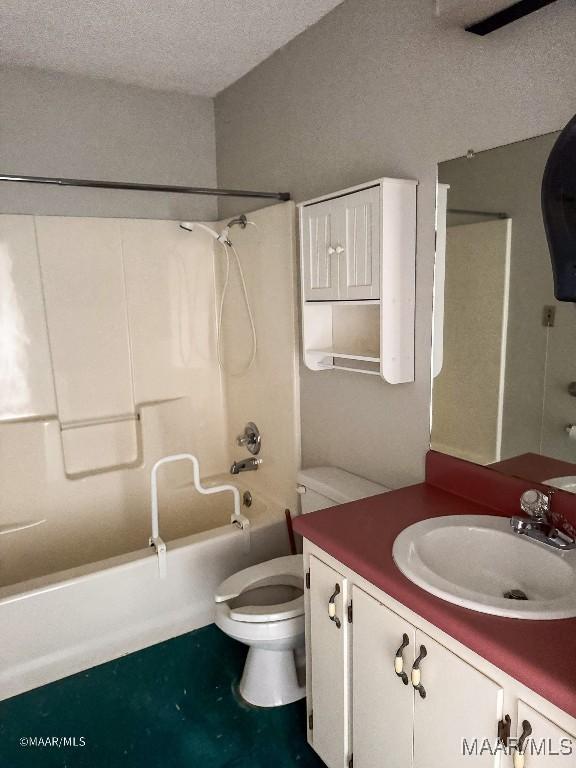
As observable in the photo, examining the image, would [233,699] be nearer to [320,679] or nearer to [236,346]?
[320,679]

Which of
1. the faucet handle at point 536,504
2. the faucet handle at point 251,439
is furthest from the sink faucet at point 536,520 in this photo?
the faucet handle at point 251,439

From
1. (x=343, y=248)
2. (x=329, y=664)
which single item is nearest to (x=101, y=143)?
(x=343, y=248)

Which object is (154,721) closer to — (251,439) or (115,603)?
(115,603)

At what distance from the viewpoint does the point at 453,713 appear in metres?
1.14

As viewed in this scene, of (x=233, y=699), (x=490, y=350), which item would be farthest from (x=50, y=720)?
(x=490, y=350)

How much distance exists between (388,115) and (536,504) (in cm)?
138

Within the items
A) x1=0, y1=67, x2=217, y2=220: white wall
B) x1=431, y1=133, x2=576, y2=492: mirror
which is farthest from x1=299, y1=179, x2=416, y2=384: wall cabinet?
x1=0, y1=67, x2=217, y2=220: white wall

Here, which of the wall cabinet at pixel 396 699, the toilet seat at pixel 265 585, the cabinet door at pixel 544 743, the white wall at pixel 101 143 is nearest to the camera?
the cabinet door at pixel 544 743

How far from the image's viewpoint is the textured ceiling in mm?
2061

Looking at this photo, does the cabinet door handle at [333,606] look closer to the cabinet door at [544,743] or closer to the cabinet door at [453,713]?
the cabinet door at [453,713]

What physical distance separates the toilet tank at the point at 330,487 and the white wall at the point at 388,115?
6 cm

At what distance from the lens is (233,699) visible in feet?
6.66

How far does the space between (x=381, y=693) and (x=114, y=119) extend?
2.83 meters

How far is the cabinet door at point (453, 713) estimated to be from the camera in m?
1.07
